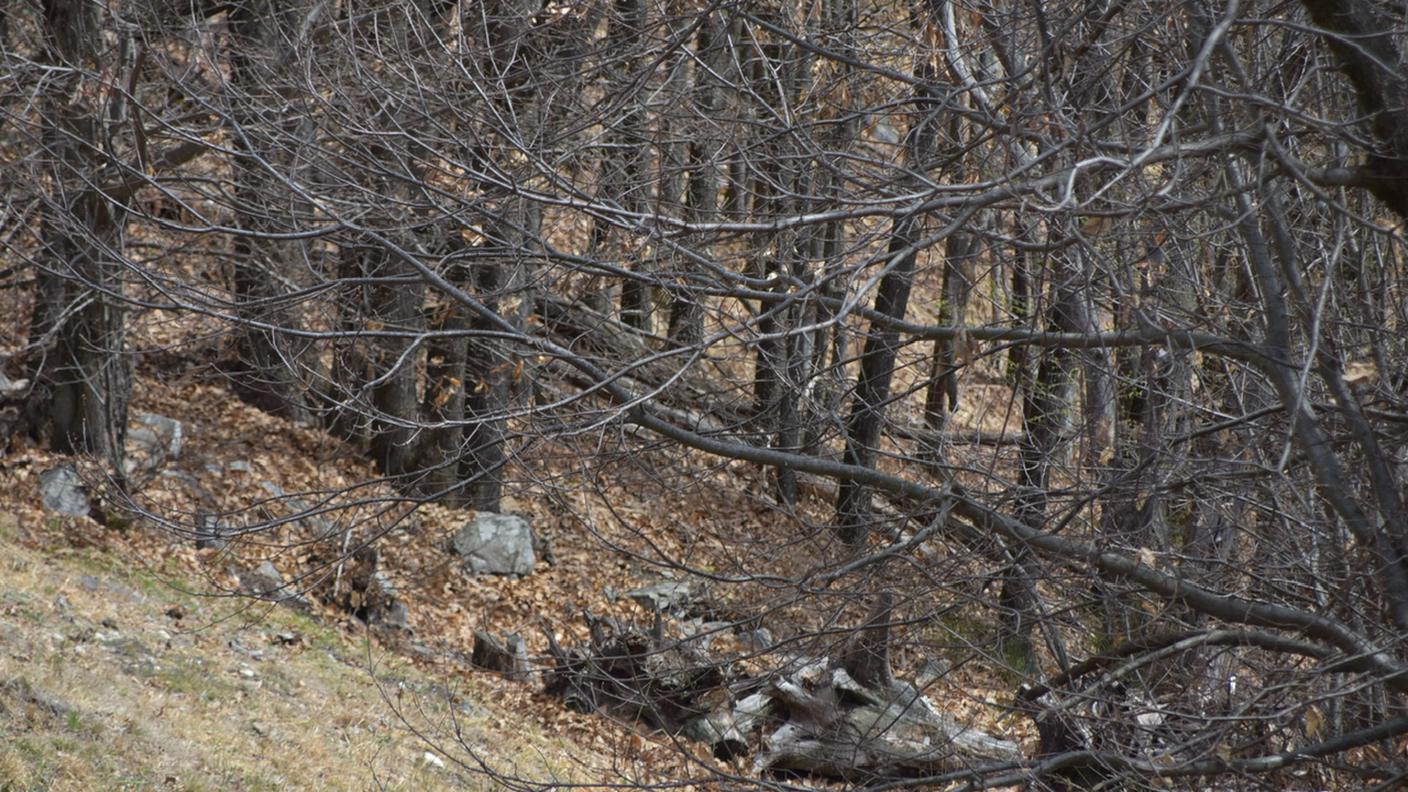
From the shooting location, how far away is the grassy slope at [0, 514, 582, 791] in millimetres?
7801

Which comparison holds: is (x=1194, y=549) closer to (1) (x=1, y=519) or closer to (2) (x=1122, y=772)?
(2) (x=1122, y=772)

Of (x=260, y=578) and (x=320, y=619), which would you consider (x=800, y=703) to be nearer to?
(x=320, y=619)

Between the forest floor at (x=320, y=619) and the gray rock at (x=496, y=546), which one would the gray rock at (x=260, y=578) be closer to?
the forest floor at (x=320, y=619)

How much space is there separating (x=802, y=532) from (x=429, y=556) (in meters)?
8.82

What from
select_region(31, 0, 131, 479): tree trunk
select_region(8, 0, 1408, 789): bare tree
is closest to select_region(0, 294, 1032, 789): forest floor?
select_region(8, 0, 1408, 789): bare tree

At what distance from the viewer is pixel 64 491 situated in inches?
484

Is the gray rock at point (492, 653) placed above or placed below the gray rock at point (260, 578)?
below

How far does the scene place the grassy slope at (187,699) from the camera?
7.80 metres

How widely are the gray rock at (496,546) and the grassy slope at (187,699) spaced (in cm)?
195

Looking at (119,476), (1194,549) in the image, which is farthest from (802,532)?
(119,476)

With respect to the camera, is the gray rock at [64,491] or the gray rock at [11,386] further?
the gray rock at [11,386]

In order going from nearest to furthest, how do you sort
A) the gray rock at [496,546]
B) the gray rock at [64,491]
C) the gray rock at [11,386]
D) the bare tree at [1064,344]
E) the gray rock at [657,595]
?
1. the bare tree at [1064,344]
2. the gray rock at [657,595]
3. the gray rock at [64,491]
4. the gray rock at [11,386]
5. the gray rock at [496,546]

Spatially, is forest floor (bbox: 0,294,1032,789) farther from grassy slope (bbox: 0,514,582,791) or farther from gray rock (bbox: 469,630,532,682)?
gray rock (bbox: 469,630,532,682)

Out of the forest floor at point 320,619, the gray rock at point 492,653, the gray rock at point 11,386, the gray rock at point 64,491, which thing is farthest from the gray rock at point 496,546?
the gray rock at point 11,386
